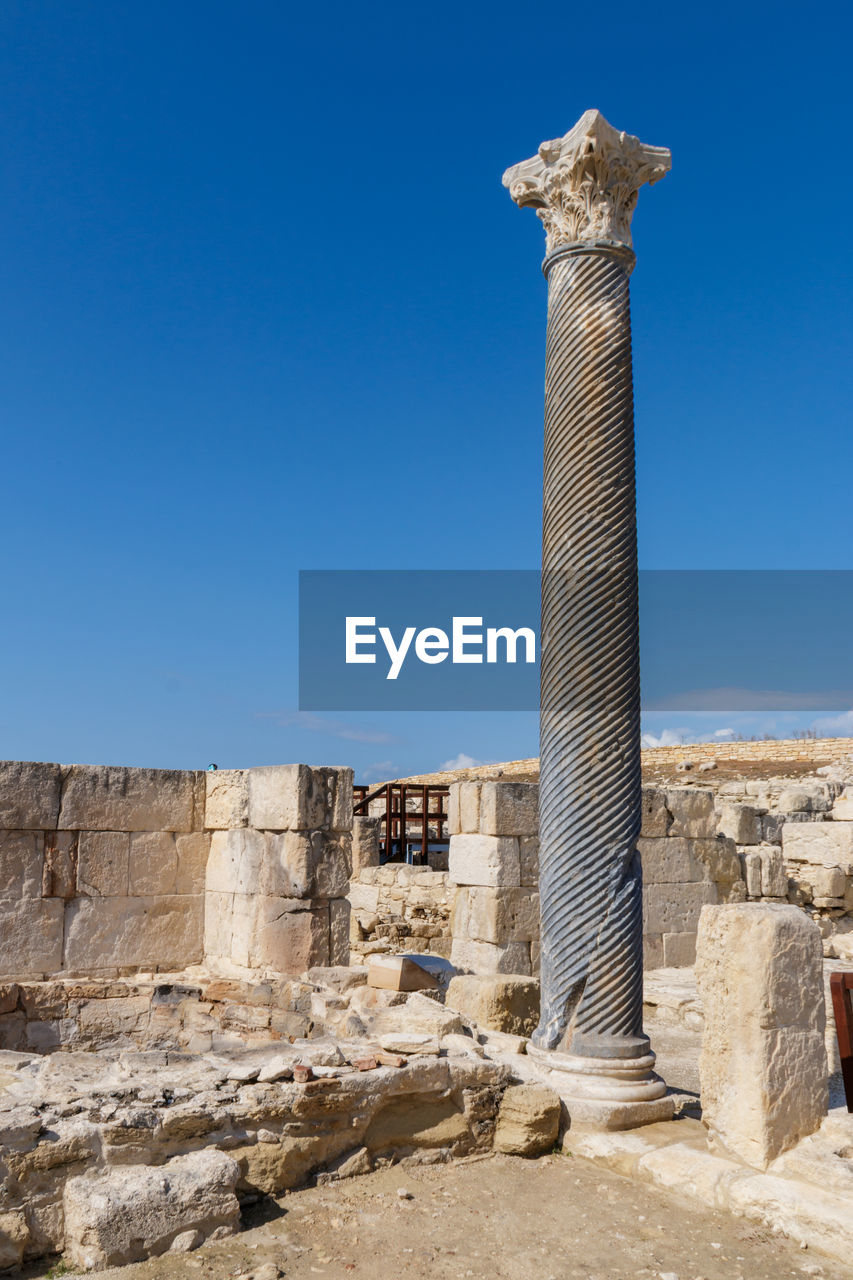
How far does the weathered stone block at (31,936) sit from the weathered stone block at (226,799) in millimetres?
1211

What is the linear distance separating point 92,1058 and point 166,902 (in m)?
2.83

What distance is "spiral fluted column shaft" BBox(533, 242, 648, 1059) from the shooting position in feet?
17.6

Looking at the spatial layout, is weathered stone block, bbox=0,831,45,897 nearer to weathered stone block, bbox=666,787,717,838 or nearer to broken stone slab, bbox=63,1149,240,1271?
broken stone slab, bbox=63,1149,240,1271

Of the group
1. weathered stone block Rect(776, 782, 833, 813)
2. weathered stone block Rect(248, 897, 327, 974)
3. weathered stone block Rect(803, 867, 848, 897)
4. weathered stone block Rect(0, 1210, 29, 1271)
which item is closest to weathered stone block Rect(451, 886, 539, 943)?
weathered stone block Rect(248, 897, 327, 974)

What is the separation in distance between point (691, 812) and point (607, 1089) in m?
6.01

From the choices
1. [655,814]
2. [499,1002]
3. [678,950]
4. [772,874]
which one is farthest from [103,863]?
[772,874]

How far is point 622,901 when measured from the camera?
539 cm

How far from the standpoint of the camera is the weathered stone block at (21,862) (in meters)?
6.77

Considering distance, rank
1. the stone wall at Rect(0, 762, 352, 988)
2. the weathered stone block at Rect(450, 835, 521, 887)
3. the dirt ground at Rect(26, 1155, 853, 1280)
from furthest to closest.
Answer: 1. the weathered stone block at Rect(450, 835, 521, 887)
2. the stone wall at Rect(0, 762, 352, 988)
3. the dirt ground at Rect(26, 1155, 853, 1280)

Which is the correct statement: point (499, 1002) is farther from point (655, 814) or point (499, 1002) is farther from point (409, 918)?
point (409, 918)

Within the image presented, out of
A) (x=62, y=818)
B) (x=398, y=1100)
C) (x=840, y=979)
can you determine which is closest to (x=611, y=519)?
(x=840, y=979)

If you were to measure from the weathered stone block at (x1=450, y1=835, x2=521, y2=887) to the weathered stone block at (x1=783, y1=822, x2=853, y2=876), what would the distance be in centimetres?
460

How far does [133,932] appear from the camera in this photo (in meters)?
7.24

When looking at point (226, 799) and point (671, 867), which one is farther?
point (671, 867)
